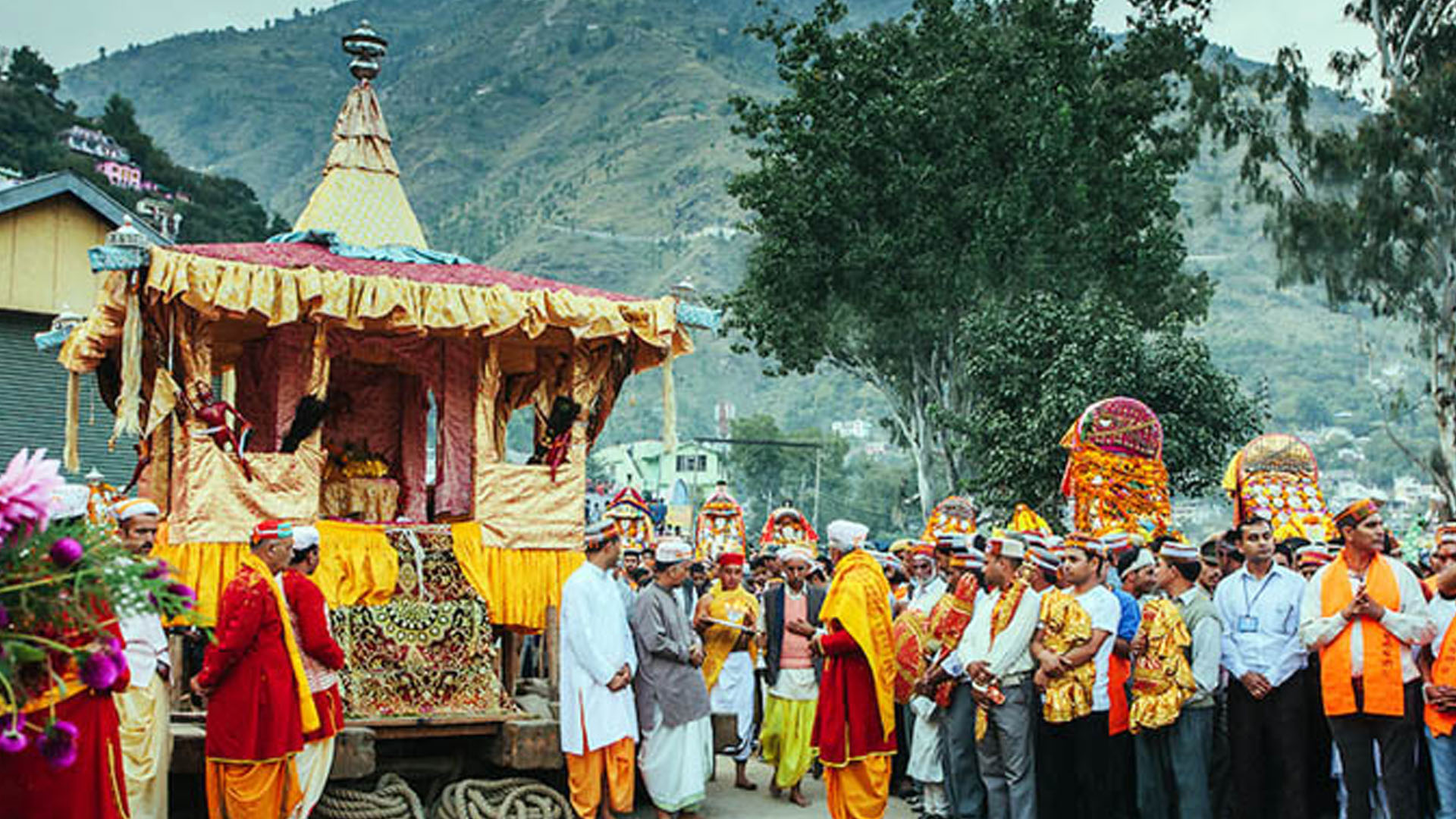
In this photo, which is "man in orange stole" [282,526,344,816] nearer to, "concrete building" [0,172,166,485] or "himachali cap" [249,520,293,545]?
"himachali cap" [249,520,293,545]

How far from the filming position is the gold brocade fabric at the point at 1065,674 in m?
8.65

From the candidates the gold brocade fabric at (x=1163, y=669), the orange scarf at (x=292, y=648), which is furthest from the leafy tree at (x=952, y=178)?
the orange scarf at (x=292, y=648)

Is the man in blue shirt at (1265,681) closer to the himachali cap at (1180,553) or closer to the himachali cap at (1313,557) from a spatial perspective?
the himachali cap at (1180,553)

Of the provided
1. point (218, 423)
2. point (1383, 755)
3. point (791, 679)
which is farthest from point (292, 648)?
point (1383, 755)

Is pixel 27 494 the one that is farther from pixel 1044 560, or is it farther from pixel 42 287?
pixel 42 287

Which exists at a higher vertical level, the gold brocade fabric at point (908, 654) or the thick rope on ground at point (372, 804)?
the gold brocade fabric at point (908, 654)

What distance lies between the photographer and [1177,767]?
8914mm

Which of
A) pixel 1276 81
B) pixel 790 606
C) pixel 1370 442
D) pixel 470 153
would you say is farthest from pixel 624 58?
pixel 790 606

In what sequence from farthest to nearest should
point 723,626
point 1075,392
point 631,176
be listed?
point 631,176 → point 1075,392 → point 723,626

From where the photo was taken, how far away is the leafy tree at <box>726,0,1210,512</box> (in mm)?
27625

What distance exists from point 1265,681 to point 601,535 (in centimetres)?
420

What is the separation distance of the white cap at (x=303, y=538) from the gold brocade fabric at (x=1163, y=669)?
4.82 meters

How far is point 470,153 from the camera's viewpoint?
161625 mm

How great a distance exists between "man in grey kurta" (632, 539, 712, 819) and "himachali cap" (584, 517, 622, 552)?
33 centimetres
